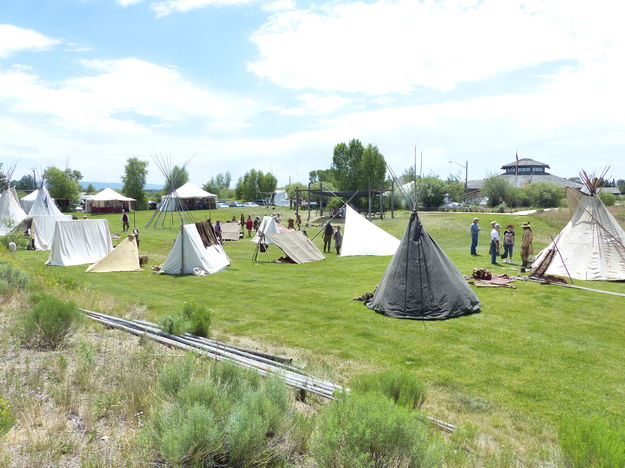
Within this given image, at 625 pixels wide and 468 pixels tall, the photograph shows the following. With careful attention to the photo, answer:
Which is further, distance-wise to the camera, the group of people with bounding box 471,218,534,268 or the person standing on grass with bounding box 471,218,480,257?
the person standing on grass with bounding box 471,218,480,257

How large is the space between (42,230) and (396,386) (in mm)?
25478

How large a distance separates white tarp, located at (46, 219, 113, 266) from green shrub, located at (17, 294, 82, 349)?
13.6m

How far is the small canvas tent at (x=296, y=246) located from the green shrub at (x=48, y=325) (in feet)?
40.7

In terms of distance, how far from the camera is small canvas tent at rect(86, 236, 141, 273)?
17.1 metres

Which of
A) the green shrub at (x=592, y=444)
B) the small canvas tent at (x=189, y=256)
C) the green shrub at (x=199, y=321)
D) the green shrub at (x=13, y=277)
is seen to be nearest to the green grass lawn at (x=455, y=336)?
the green shrub at (x=199, y=321)

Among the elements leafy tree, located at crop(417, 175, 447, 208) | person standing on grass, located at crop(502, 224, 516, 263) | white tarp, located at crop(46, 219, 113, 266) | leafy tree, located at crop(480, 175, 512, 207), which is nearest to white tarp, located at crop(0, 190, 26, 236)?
white tarp, located at crop(46, 219, 113, 266)

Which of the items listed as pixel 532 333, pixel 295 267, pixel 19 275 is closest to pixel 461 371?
pixel 532 333

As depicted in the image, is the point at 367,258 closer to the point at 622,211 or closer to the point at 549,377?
→ the point at 549,377

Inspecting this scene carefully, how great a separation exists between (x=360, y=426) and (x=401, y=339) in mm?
5128

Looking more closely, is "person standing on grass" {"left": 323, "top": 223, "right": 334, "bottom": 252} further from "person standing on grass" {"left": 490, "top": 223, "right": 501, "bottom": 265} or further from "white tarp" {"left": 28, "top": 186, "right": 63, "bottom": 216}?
"white tarp" {"left": 28, "top": 186, "right": 63, "bottom": 216}

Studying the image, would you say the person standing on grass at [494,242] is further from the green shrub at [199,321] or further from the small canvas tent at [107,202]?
the small canvas tent at [107,202]

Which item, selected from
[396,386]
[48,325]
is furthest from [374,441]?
[48,325]

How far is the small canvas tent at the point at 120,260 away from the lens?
17125 millimetres

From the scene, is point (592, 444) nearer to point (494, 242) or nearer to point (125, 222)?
point (494, 242)
